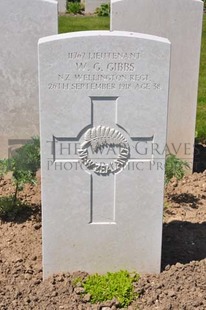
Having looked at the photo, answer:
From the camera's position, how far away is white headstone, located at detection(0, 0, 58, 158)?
5.33 metres

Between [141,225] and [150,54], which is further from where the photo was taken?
[141,225]

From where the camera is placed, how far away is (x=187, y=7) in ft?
18.2

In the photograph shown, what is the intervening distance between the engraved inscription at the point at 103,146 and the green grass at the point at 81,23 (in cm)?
1045

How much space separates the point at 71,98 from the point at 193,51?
→ 244 centimetres

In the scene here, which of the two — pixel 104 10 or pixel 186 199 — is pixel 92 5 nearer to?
pixel 104 10

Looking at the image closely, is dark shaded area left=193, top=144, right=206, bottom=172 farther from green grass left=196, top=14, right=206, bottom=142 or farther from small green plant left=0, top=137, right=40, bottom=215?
small green plant left=0, top=137, right=40, bottom=215

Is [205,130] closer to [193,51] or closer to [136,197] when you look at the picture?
[193,51]

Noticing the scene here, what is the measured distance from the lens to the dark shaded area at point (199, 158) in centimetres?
621

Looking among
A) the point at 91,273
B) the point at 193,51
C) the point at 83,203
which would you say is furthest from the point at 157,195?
the point at 193,51

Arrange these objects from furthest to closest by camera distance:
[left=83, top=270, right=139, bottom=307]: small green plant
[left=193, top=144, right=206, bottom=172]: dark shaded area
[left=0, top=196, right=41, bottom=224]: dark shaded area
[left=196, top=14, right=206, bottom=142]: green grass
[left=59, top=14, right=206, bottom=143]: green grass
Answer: [left=59, top=14, right=206, bottom=143]: green grass → [left=196, top=14, right=206, bottom=142]: green grass → [left=193, top=144, right=206, bottom=172]: dark shaded area → [left=0, top=196, right=41, bottom=224]: dark shaded area → [left=83, top=270, right=139, bottom=307]: small green plant

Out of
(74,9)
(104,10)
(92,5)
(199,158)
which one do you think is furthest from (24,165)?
(92,5)

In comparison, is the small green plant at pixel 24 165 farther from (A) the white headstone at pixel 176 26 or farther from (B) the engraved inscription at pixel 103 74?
(A) the white headstone at pixel 176 26

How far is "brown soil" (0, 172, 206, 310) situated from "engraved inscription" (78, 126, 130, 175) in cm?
80

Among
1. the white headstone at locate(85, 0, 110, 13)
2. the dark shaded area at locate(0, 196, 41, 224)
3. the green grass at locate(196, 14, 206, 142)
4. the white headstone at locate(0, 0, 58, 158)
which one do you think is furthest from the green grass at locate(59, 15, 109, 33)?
the dark shaded area at locate(0, 196, 41, 224)
